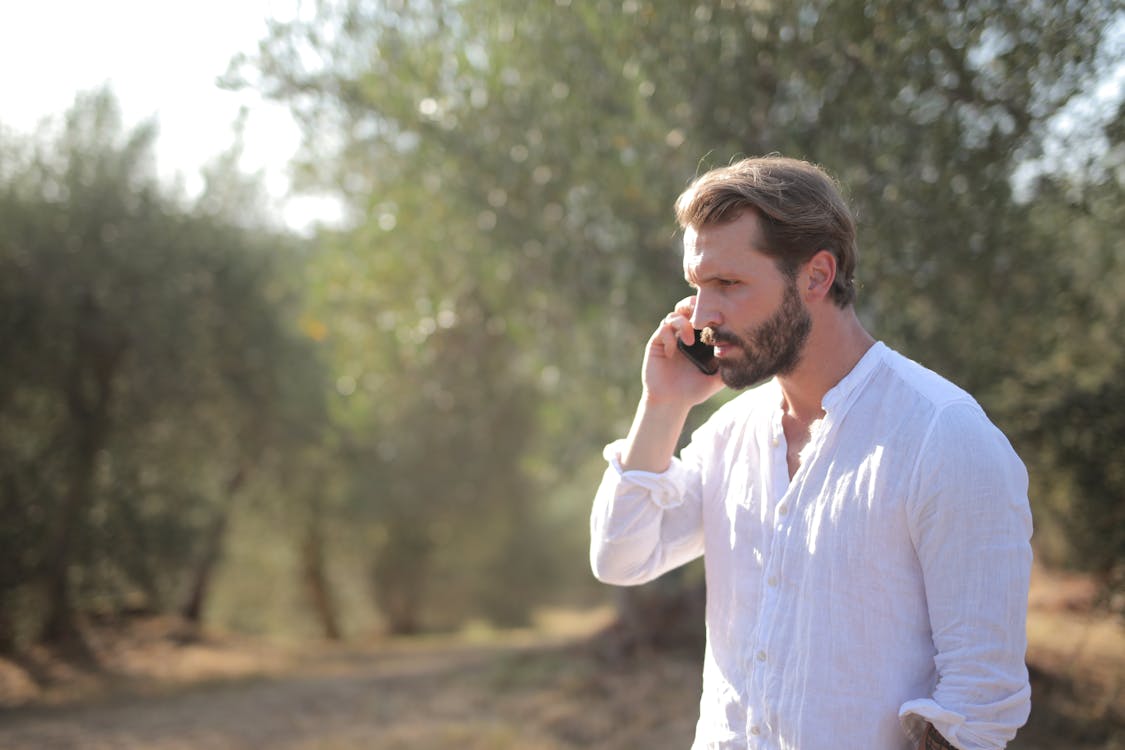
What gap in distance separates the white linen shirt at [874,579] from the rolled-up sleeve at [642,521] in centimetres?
18

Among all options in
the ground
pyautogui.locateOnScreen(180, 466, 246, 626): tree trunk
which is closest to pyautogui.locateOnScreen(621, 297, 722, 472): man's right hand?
the ground

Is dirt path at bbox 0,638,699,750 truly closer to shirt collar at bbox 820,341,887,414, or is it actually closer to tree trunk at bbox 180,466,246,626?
tree trunk at bbox 180,466,246,626

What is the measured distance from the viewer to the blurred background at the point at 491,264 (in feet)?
18.4

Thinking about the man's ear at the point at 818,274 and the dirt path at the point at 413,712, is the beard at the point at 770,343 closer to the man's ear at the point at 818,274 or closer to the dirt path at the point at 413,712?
the man's ear at the point at 818,274

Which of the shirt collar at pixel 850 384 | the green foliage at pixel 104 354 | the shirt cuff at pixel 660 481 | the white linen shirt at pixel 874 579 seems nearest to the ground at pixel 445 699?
the green foliage at pixel 104 354

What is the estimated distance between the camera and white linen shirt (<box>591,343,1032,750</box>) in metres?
1.95

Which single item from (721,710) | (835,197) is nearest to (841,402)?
(835,197)

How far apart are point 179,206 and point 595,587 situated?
1427 cm

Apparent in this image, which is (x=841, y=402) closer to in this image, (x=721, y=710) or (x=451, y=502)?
(x=721, y=710)

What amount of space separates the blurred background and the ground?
0.27 metres

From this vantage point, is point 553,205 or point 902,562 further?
point 553,205

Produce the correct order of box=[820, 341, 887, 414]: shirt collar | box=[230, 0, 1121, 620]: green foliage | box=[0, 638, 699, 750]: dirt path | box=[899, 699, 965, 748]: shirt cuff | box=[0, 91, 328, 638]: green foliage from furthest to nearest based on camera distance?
1. box=[0, 91, 328, 638]: green foliage
2. box=[0, 638, 699, 750]: dirt path
3. box=[230, 0, 1121, 620]: green foliage
4. box=[820, 341, 887, 414]: shirt collar
5. box=[899, 699, 965, 748]: shirt cuff

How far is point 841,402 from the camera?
227 cm

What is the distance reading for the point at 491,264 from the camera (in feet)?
26.1
